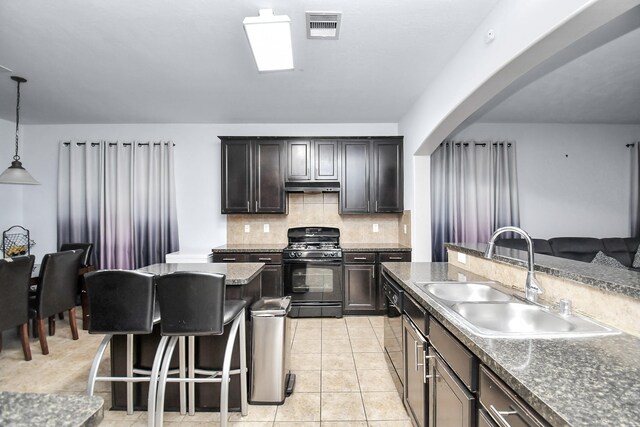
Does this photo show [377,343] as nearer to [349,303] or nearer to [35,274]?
[349,303]

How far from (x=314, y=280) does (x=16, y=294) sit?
2926 mm

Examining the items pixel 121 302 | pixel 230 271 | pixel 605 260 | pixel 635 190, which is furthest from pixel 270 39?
pixel 635 190

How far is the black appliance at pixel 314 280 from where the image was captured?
3889mm

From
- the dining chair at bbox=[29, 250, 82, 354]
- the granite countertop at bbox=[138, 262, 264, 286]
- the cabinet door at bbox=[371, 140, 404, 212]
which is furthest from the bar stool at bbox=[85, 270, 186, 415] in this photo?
the cabinet door at bbox=[371, 140, 404, 212]

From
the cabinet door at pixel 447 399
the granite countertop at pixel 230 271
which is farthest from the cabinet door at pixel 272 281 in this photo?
the cabinet door at pixel 447 399

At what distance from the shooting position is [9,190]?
172 inches

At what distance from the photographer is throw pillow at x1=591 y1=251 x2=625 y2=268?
351 centimetres

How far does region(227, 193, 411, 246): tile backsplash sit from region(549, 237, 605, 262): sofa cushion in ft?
6.53

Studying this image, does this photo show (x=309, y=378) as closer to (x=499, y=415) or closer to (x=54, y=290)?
(x=499, y=415)

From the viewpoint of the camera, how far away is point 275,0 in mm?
1900

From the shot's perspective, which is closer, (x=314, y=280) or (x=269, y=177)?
(x=314, y=280)

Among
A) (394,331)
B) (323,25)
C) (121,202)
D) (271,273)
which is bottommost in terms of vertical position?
(394,331)

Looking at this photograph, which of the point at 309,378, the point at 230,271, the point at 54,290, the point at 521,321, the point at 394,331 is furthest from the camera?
the point at 54,290

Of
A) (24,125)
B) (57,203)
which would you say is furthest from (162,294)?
(24,125)
